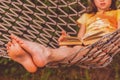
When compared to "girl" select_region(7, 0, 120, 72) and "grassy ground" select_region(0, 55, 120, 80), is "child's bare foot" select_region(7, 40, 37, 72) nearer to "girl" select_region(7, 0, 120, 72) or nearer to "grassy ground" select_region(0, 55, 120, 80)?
"girl" select_region(7, 0, 120, 72)

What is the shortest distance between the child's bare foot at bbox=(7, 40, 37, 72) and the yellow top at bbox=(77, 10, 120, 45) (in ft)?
1.15

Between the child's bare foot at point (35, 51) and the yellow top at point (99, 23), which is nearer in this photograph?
the child's bare foot at point (35, 51)

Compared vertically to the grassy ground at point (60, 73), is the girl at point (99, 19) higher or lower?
higher

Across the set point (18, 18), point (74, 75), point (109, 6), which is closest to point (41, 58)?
point (109, 6)

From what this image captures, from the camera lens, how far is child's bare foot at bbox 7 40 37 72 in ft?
7.80

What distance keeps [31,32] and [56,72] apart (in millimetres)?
567

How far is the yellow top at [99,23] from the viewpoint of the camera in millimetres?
2694

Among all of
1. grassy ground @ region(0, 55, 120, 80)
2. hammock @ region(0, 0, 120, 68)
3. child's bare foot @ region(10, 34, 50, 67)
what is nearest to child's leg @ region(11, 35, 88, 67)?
child's bare foot @ region(10, 34, 50, 67)

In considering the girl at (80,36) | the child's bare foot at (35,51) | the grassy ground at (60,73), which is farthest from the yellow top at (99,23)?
Answer: the grassy ground at (60,73)

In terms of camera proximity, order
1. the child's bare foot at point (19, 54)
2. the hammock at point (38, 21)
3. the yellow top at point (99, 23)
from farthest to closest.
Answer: the hammock at point (38, 21) < the yellow top at point (99, 23) < the child's bare foot at point (19, 54)

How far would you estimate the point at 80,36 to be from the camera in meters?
2.92

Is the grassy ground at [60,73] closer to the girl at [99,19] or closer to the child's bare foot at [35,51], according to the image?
the girl at [99,19]

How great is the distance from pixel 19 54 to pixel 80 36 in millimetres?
585

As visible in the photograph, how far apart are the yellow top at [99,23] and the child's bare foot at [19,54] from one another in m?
0.35
